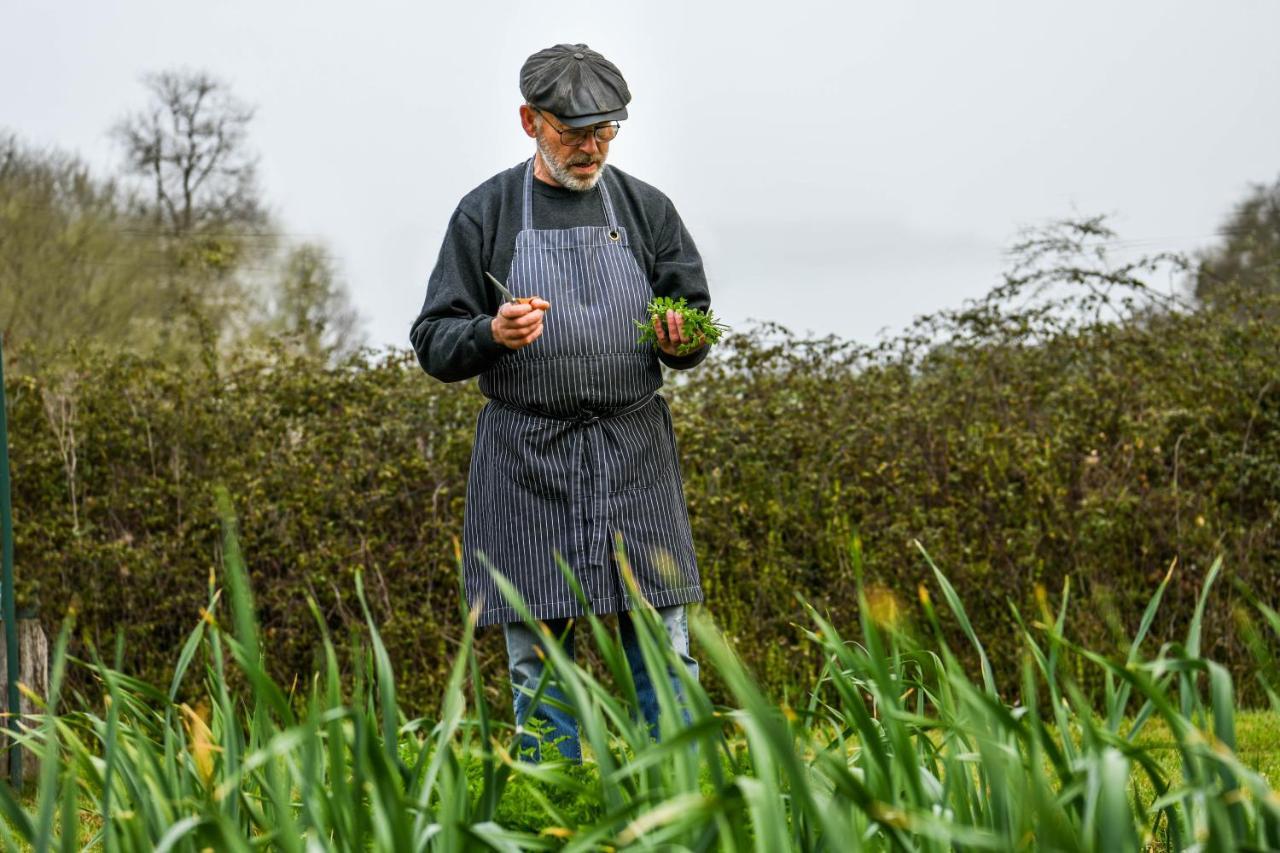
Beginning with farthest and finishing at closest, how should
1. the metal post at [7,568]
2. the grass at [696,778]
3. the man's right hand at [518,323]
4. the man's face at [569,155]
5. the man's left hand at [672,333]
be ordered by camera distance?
the metal post at [7,568] < the man's face at [569,155] < the man's left hand at [672,333] < the man's right hand at [518,323] < the grass at [696,778]

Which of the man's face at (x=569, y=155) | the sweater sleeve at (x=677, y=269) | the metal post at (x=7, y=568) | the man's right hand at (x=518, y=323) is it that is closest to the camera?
the man's right hand at (x=518, y=323)

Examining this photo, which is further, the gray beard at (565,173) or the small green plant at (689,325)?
the gray beard at (565,173)

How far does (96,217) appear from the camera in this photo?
56.9 ft

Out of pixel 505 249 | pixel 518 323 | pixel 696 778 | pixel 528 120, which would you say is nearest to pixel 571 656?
pixel 518 323

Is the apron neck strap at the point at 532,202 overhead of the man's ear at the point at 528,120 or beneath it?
beneath

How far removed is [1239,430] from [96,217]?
14861 mm

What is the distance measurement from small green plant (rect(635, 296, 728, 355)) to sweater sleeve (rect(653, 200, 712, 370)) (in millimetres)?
65

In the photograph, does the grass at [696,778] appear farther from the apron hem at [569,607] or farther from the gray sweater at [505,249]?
the gray sweater at [505,249]

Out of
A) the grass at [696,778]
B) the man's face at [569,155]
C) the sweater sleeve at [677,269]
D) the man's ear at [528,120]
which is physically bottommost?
the grass at [696,778]

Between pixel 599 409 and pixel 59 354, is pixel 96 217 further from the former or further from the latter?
pixel 599 409

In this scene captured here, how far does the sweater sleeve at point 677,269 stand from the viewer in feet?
10.6

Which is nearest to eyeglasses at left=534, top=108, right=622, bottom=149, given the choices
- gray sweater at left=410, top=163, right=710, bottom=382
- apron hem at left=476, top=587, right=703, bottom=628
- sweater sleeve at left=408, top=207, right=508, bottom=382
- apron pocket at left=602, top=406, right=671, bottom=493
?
gray sweater at left=410, top=163, right=710, bottom=382

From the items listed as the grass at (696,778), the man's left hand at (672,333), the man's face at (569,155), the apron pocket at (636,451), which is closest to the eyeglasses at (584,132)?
the man's face at (569,155)

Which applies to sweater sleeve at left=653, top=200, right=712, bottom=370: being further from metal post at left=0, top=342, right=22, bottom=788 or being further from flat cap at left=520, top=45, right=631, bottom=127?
metal post at left=0, top=342, right=22, bottom=788
